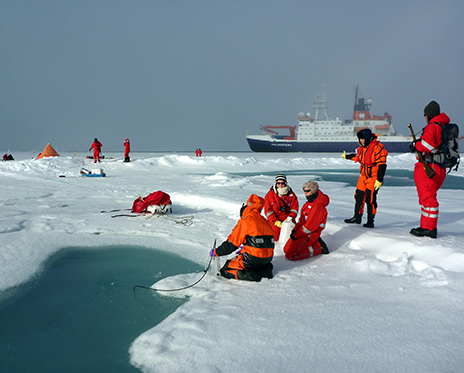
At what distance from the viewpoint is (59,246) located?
152 inches

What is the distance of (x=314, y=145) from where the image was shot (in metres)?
49.2

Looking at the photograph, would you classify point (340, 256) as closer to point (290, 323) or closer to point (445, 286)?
point (445, 286)

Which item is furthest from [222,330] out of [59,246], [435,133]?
[435,133]

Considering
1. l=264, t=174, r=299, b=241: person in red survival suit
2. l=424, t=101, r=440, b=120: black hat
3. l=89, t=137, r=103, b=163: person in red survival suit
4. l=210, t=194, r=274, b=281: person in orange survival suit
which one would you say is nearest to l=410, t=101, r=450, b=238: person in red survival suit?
l=424, t=101, r=440, b=120: black hat

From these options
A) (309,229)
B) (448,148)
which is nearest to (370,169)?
(448,148)

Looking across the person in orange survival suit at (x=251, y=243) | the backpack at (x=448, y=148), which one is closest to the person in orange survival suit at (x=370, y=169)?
the backpack at (x=448, y=148)

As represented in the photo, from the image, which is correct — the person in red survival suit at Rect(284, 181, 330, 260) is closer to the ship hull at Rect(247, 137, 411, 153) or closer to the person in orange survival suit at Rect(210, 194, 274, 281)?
the person in orange survival suit at Rect(210, 194, 274, 281)

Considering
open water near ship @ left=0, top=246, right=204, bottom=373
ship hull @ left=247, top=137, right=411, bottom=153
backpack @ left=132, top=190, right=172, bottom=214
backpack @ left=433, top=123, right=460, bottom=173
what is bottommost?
open water near ship @ left=0, top=246, right=204, bottom=373

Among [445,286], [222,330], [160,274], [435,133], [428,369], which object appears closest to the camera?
Answer: [428,369]

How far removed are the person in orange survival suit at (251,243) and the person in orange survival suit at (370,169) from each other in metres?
2.12

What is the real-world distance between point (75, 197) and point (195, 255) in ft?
16.3

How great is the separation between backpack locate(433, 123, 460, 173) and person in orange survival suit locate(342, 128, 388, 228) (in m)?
0.71

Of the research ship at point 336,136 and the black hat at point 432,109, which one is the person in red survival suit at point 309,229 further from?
the research ship at point 336,136

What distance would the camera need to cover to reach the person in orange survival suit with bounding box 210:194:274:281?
2.71 m
